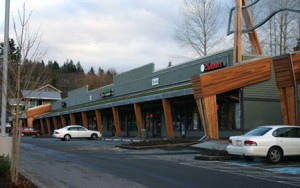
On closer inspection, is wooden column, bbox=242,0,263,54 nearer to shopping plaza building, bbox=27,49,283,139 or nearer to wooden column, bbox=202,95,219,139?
shopping plaza building, bbox=27,49,283,139

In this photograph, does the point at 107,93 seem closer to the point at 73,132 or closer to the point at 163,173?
the point at 73,132

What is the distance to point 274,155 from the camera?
54.2ft

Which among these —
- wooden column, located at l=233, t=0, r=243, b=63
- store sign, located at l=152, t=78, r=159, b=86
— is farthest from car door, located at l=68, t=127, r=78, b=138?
wooden column, located at l=233, t=0, r=243, b=63

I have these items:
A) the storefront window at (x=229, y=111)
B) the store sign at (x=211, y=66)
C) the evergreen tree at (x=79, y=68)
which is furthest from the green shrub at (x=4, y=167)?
the evergreen tree at (x=79, y=68)

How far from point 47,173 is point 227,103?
20507mm

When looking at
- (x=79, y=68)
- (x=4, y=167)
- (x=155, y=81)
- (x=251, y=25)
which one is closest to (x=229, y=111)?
(x=251, y=25)

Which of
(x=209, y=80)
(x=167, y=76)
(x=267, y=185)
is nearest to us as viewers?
(x=267, y=185)

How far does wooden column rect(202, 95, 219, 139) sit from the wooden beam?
371mm

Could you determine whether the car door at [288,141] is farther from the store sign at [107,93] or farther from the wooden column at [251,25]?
the store sign at [107,93]

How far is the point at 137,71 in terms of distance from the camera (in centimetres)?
4712

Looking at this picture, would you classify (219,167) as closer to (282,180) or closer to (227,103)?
(282,180)

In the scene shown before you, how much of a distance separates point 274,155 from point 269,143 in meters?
0.57

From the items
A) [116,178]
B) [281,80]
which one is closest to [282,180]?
[116,178]

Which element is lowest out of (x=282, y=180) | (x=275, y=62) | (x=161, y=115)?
(x=282, y=180)
